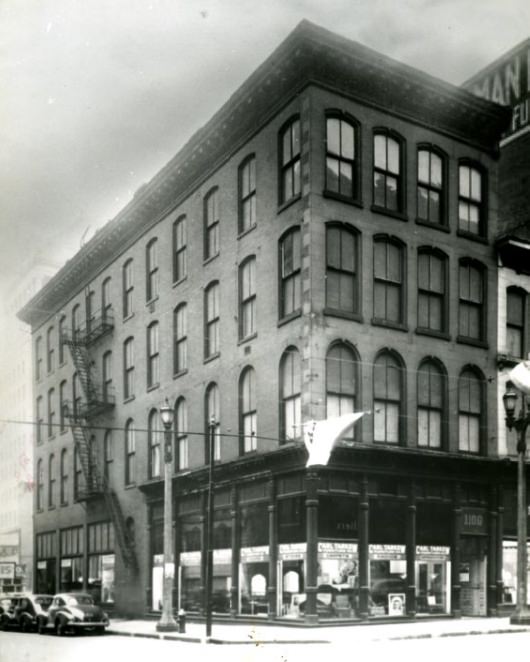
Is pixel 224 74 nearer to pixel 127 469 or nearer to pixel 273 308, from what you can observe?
pixel 273 308

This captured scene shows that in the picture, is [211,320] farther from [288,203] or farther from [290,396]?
[288,203]

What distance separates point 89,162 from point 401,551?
46.4ft

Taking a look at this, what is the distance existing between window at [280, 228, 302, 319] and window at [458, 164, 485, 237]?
16.8ft

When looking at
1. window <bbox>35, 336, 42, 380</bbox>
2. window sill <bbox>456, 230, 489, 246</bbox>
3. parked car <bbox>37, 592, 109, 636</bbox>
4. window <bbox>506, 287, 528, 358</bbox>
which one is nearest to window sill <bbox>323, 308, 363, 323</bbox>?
window sill <bbox>456, 230, 489, 246</bbox>

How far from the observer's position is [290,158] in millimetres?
24562

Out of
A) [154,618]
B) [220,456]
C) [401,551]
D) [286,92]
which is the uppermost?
[286,92]

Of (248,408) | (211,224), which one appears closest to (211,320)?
(211,224)

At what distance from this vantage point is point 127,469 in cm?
3294

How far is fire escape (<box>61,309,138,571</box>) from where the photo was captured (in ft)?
95.8

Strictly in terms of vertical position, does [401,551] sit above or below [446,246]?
below

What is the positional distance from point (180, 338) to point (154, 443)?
3725 millimetres

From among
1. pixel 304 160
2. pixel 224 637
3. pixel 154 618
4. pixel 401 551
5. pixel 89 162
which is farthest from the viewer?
pixel 154 618

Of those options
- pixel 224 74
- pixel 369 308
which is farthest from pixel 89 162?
pixel 369 308

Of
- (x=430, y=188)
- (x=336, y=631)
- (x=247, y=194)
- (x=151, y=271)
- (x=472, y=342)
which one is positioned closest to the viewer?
(x=336, y=631)
